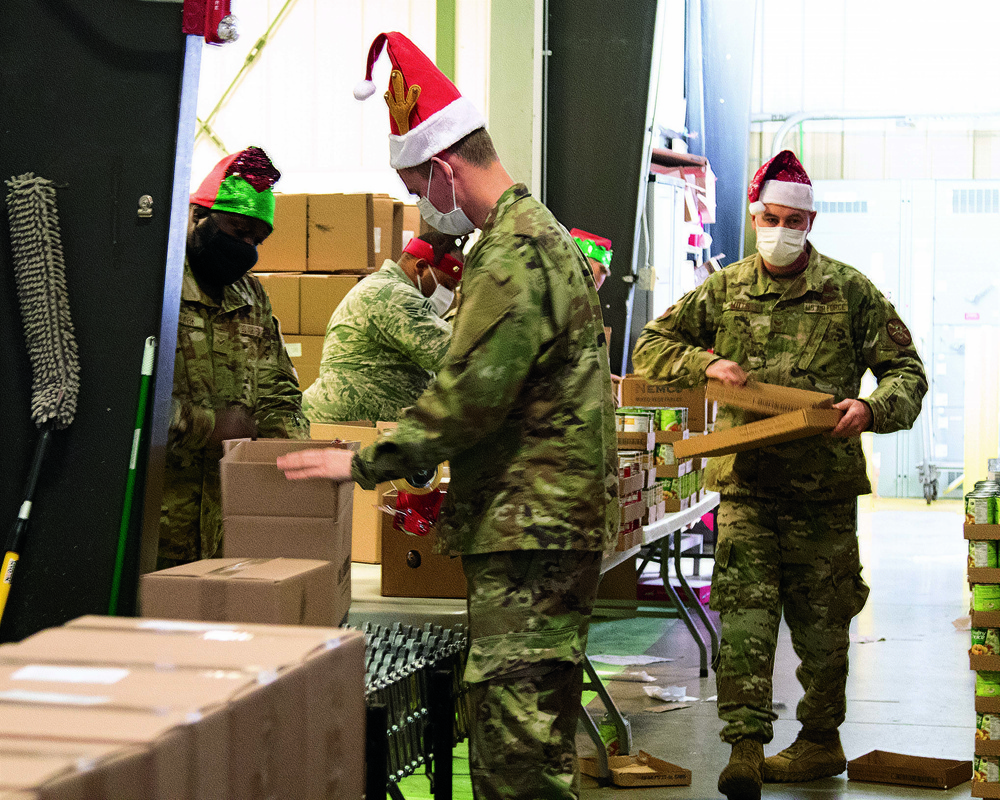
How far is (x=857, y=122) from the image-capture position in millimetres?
13312

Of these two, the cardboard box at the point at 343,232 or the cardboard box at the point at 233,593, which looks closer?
the cardboard box at the point at 233,593

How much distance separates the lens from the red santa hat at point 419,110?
214 cm

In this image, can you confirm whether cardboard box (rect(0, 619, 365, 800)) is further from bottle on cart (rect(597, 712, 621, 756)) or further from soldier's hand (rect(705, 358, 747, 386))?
bottle on cart (rect(597, 712, 621, 756))

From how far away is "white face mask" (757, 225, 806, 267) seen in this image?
3811 millimetres

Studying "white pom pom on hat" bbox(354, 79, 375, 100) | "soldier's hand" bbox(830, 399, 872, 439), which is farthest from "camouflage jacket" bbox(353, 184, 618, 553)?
"soldier's hand" bbox(830, 399, 872, 439)

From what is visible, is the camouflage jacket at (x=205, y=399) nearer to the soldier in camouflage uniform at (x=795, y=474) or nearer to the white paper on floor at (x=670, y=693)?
the soldier in camouflage uniform at (x=795, y=474)

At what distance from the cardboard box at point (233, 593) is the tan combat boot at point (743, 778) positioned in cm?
184

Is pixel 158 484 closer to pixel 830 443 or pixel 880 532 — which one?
pixel 830 443

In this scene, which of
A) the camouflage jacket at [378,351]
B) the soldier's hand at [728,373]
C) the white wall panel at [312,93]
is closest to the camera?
the soldier's hand at [728,373]

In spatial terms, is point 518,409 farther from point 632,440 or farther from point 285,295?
point 285,295

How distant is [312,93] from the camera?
7.89m

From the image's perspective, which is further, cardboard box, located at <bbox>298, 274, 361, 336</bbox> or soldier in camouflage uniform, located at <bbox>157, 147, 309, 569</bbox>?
cardboard box, located at <bbox>298, 274, 361, 336</bbox>

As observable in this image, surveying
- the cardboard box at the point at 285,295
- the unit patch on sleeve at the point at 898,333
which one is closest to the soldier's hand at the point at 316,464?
the unit patch on sleeve at the point at 898,333

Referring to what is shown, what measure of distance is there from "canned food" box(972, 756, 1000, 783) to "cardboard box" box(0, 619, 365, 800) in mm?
2528
